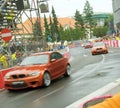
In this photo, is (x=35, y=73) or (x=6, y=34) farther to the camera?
(x=6, y=34)

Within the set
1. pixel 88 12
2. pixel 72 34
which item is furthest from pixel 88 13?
pixel 72 34

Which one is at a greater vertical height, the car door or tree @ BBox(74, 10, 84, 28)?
tree @ BBox(74, 10, 84, 28)

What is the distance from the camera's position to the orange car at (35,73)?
1367 centimetres

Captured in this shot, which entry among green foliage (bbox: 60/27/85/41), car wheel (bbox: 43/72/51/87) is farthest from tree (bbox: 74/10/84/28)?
car wheel (bbox: 43/72/51/87)

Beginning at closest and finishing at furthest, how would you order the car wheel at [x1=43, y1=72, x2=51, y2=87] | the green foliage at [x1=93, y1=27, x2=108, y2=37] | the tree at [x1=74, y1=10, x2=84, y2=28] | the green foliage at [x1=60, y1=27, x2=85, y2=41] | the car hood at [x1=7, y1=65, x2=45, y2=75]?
the car hood at [x1=7, y1=65, x2=45, y2=75]
the car wheel at [x1=43, y1=72, x2=51, y2=87]
the green foliage at [x1=60, y1=27, x2=85, y2=41]
the tree at [x1=74, y1=10, x2=84, y2=28]
the green foliage at [x1=93, y1=27, x2=108, y2=37]

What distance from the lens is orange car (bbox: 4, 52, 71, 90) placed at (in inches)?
538

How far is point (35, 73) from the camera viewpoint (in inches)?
541

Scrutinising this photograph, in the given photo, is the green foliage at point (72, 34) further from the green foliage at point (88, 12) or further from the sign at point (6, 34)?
the sign at point (6, 34)

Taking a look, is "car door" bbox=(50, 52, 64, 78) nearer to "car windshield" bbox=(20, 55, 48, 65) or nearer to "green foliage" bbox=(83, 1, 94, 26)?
"car windshield" bbox=(20, 55, 48, 65)

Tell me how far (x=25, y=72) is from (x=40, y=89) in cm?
85

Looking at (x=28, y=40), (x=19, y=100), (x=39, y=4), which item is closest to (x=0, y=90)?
(x=19, y=100)

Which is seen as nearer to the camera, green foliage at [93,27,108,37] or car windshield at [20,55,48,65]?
car windshield at [20,55,48,65]

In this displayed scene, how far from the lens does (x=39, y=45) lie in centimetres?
3256

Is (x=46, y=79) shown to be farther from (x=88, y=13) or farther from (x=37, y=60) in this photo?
(x=88, y=13)
